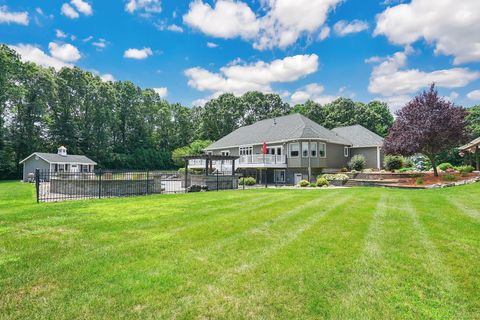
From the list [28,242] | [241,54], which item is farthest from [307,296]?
[241,54]

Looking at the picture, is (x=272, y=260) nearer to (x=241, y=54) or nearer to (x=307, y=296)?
(x=307, y=296)

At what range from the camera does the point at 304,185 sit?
73.5ft

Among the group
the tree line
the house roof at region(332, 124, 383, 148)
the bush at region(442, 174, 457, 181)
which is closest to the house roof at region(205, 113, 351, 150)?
the house roof at region(332, 124, 383, 148)

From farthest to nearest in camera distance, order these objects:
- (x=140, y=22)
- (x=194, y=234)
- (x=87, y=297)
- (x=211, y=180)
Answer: (x=211, y=180), (x=140, y=22), (x=194, y=234), (x=87, y=297)

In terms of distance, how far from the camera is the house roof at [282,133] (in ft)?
87.5

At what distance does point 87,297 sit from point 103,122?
50822mm

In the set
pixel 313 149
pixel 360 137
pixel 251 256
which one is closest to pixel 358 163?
pixel 313 149

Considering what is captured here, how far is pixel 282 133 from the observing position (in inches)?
1133

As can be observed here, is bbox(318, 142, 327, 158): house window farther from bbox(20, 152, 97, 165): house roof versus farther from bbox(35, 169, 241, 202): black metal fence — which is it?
bbox(20, 152, 97, 165): house roof

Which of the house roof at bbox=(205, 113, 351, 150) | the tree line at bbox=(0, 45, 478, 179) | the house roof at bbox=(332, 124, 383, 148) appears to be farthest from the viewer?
the tree line at bbox=(0, 45, 478, 179)

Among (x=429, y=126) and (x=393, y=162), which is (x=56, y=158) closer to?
(x=393, y=162)

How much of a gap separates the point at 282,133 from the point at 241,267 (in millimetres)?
24985

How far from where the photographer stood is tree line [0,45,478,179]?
40219 mm

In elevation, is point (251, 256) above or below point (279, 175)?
below
